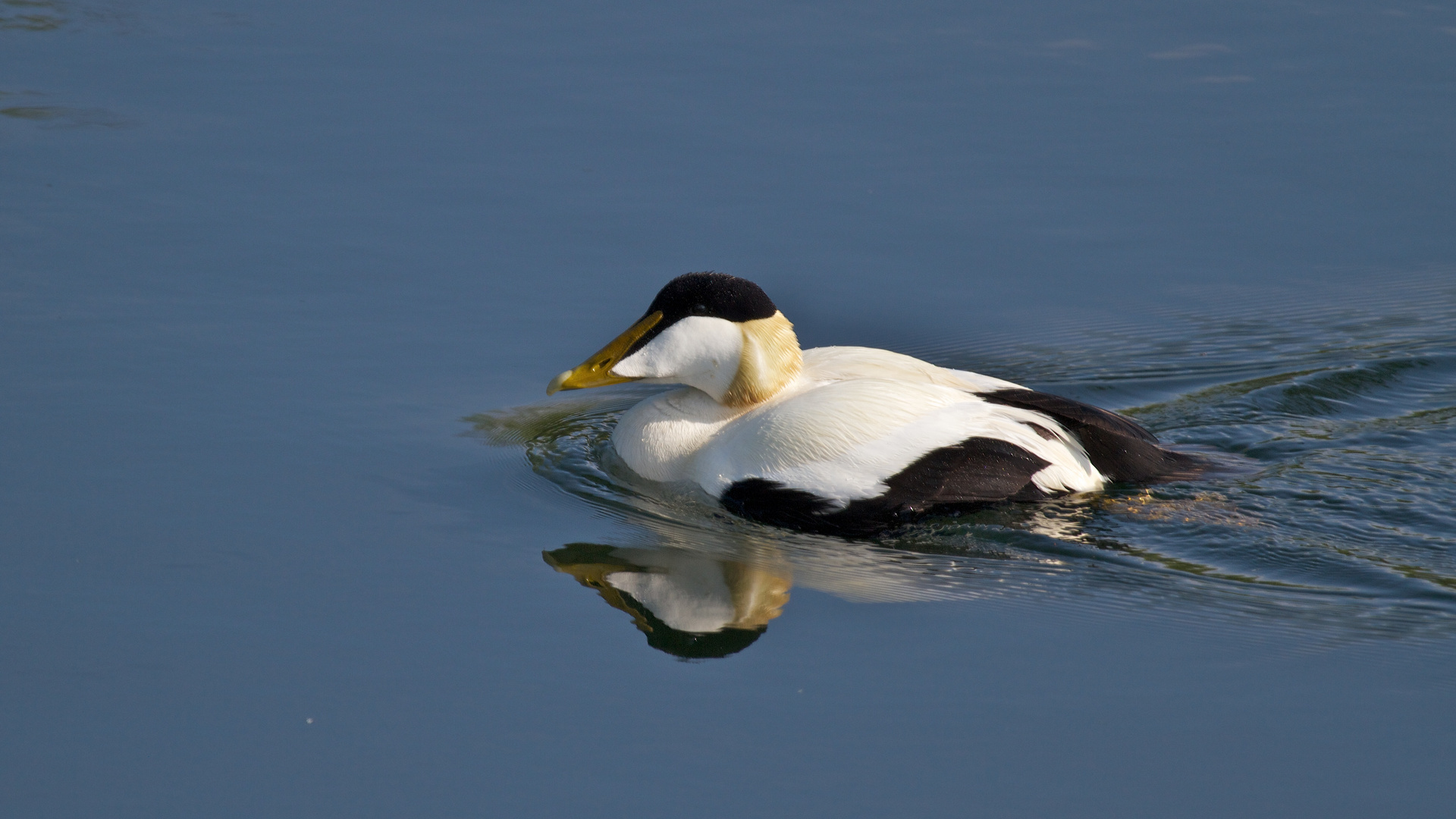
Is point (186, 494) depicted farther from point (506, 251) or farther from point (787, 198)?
point (787, 198)

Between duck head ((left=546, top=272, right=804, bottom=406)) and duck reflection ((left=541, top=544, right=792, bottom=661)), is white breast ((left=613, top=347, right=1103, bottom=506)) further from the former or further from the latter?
duck reflection ((left=541, top=544, right=792, bottom=661))

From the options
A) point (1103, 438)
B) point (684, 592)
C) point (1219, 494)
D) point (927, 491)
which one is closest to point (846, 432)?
point (927, 491)

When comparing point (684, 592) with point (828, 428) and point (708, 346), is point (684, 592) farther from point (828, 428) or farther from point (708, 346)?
point (708, 346)

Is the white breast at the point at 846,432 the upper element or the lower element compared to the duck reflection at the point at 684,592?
upper

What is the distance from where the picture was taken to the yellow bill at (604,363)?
627cm

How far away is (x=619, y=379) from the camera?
637cm

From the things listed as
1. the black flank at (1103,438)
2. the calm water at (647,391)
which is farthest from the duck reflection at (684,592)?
the black flank at (1103,438)

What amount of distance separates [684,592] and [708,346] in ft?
4.09

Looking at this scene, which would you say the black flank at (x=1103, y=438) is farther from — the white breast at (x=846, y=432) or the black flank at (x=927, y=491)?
the black flank at (x=927, y=491)

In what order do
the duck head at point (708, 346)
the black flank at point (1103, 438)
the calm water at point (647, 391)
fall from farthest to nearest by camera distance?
the duck head at point (708, 346) → the black flank at point (1103, 438) → the calm water at point (647, 391)

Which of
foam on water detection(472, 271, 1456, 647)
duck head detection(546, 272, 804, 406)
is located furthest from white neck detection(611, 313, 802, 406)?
foam on water detection(472, 271, 1456, 647)

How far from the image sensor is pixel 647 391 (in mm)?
7684

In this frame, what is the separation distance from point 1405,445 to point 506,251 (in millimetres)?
4414

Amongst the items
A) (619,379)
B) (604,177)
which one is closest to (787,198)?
(604,177)
